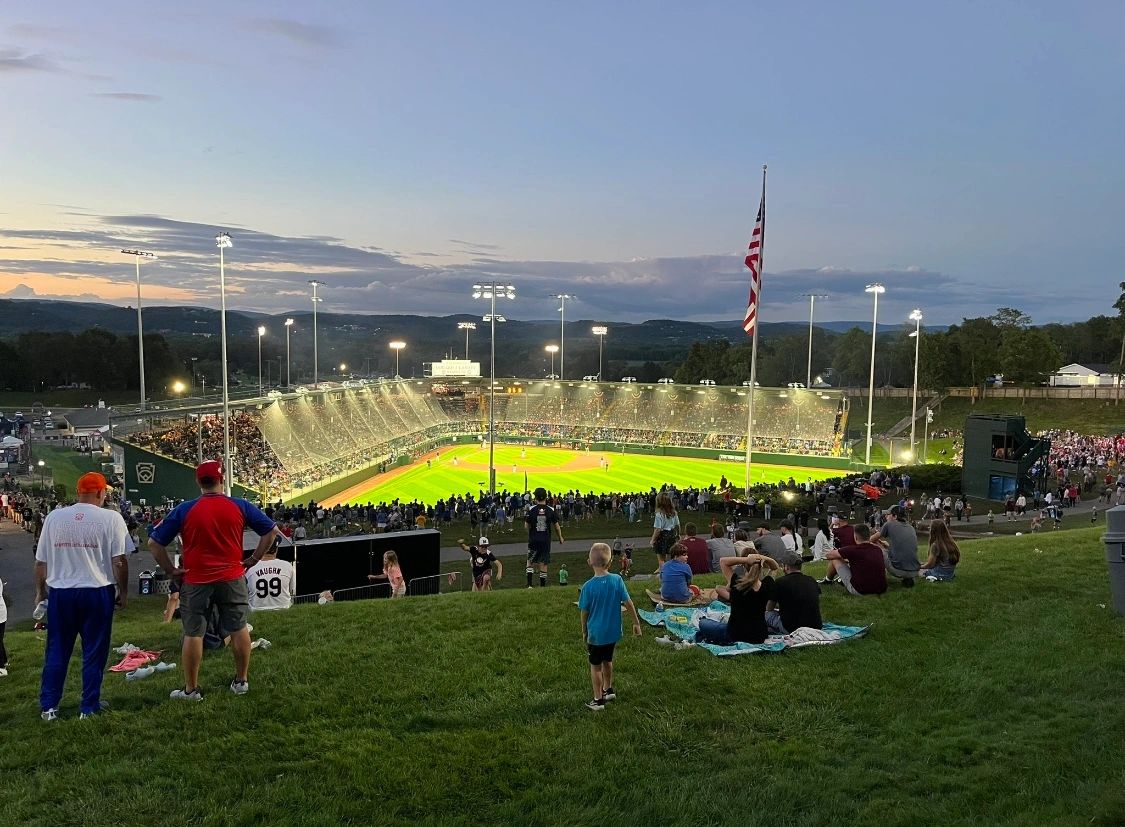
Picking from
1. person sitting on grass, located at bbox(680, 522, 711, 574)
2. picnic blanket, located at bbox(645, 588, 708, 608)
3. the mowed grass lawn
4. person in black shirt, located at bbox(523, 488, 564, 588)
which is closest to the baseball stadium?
person in black shirt, located at bbox(523, 488, 564, 588)

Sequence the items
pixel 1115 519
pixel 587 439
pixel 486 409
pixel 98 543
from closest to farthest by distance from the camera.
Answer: pixel 98 543 < pixel 1115 519 < pixel 587 439 < pixel 486 409

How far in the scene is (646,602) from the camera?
11.4 m

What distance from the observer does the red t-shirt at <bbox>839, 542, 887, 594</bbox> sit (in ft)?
37.6

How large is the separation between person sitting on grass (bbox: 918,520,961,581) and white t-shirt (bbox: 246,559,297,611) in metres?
9.72

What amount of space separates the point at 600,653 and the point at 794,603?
3.22 m

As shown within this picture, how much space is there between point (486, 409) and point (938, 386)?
1942 inches

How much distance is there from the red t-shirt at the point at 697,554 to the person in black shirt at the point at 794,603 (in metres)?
4.07

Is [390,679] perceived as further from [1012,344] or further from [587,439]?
[1012,344]

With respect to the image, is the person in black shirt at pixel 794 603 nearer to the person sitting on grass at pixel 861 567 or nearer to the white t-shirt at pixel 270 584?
the person sitting on grass at pixel 861 567

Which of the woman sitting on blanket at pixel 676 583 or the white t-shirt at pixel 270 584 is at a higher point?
the woman sitting on blanket at pixel 676 583

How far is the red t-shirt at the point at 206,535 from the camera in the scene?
681 centimetres

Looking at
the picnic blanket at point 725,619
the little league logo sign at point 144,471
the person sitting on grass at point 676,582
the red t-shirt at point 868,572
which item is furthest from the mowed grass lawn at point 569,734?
the little league logo sign at point 144,471

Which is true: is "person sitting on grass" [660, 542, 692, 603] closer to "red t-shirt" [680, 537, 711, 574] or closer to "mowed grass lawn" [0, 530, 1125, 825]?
"mowed grass lawn" [0, 530, 1125, 825]

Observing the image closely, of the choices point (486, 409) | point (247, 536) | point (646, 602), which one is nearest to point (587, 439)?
point (486, 409)
